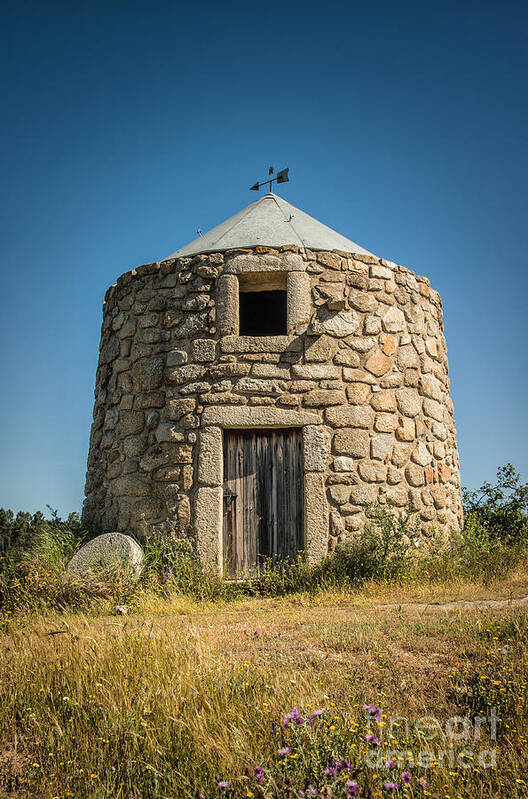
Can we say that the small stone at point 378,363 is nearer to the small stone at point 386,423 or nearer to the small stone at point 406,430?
the small stone at point 386,423

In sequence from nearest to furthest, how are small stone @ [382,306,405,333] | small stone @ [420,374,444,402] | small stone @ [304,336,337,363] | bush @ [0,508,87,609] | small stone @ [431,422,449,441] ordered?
1. bush @ [0,508,87,609]
2. small stone @ [304,336,337,363]
3. small stone @ [382,306,405,333]
4. small stone @ [420,374,444,402]
5. small stone @ [431,422,449,441]

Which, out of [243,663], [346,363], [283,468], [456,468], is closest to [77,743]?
[243,663]

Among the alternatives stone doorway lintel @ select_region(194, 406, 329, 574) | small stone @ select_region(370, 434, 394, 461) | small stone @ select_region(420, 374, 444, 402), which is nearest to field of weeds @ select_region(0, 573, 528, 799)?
stone doorway lintel @ select_region(194, 406, 329, 574)

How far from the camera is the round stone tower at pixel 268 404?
23.6 ft

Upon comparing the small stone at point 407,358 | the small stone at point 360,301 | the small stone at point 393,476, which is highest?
the small stone at point 360,301

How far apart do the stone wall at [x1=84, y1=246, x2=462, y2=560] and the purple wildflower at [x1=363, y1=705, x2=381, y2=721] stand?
158 inches

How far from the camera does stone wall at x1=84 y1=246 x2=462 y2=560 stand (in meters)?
7.27

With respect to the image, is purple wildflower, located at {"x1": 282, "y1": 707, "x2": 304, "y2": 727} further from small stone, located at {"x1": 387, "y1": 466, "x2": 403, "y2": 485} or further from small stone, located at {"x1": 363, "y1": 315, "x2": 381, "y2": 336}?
small stone, located at {"x1": 363, "y1": 315, "x2": 381, "y2": 336}

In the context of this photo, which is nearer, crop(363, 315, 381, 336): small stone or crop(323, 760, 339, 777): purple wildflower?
crop(323, 760, 339, 777): purple wildflower

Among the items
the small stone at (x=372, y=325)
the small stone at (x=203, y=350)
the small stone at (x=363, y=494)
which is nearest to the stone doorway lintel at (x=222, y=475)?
the small stone at (x=363, y=494)

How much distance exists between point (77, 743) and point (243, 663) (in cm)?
102

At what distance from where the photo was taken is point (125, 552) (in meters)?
6.87

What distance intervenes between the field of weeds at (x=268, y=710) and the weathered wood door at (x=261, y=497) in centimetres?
247

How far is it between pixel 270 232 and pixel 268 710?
6321mm
